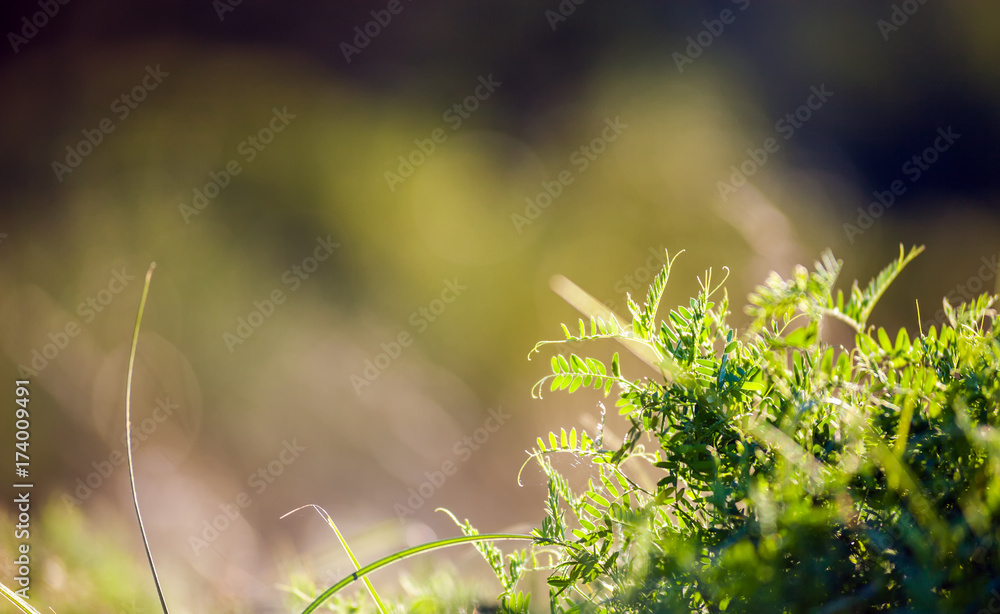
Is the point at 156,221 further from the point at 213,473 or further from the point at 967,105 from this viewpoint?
the point at 967,105

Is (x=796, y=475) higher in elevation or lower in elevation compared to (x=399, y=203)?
lower

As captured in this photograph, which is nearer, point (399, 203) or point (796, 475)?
point (796, 475)

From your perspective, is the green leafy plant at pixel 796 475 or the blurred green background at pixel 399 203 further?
the blurred green background at pixel 399 203

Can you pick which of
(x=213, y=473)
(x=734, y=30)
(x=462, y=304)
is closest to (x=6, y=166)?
(x=213, y=473)

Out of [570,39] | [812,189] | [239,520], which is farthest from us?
[570,39]

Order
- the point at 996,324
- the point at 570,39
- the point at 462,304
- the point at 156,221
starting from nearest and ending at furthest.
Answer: the point at 996,324
the point at 156,221
the point at 462,304
the point at 570,39
